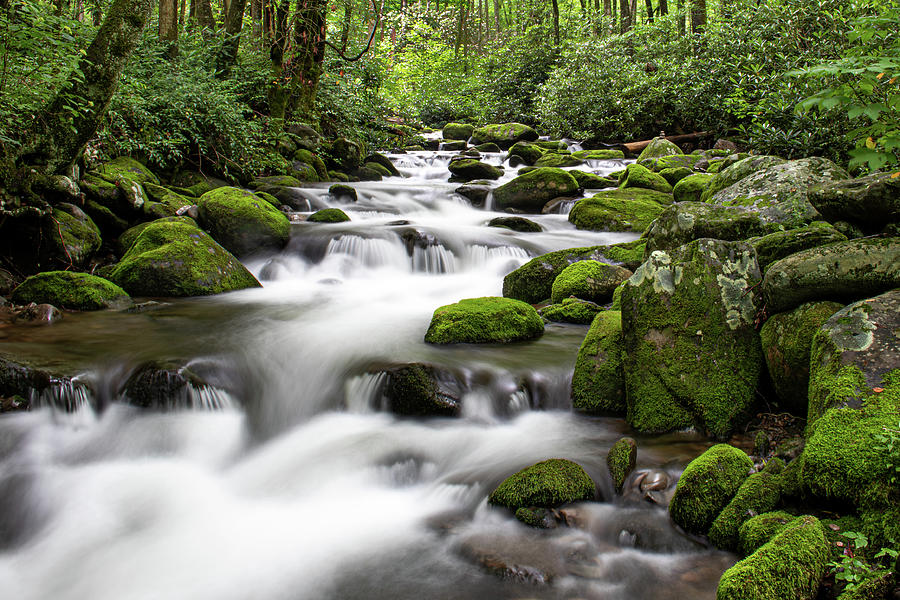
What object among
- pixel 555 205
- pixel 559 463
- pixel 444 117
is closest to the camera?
pixel 559 463

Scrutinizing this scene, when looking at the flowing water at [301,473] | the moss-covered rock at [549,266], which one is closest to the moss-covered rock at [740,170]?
the moss-covered rock at [549,266]

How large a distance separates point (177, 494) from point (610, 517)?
2.97m

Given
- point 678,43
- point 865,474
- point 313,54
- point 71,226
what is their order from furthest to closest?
point 678,43, point 313,54, point 71,226, point 865,474

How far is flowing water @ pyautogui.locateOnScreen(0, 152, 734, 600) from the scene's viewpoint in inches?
124

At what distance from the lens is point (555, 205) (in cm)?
1306

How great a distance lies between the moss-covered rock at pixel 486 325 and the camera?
6.04 metres

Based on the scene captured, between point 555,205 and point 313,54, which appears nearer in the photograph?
point 555,205

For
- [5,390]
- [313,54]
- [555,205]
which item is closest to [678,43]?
[555,205]

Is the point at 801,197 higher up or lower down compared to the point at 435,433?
higher up

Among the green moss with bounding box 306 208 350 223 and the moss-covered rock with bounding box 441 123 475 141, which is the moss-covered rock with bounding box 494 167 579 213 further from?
the moss-covered rock with bounding box 441 123 475 141

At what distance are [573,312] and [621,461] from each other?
123 inches

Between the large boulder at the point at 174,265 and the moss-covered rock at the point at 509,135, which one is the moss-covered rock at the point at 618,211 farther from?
the moss-covered rock at the point at 509,135

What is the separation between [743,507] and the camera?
116 inches

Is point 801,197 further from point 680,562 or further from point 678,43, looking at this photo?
point 678,43
